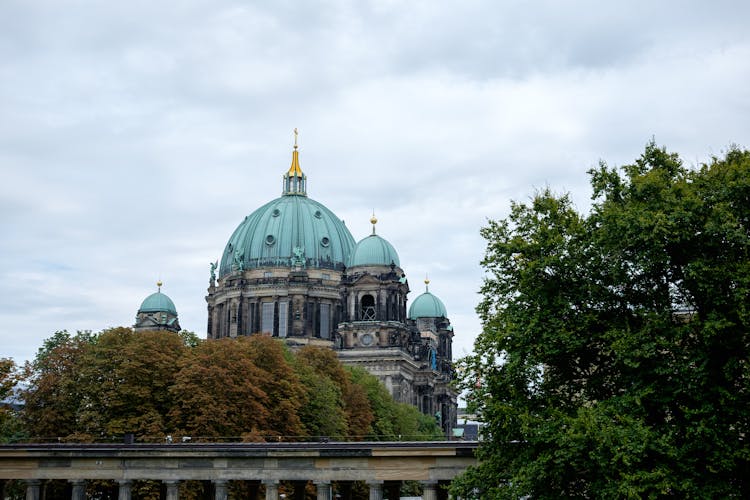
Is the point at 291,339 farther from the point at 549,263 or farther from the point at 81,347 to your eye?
the point at 549,263

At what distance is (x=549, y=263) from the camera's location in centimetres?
4238

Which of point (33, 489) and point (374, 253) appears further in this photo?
point (374, 253)

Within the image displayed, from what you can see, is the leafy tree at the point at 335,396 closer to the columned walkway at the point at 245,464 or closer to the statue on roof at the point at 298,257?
the columned walkway at the point at 245,464

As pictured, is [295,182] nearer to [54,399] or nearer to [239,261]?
[239,261]

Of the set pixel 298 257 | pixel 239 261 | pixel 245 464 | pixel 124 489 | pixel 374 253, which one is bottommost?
pixel 124 489

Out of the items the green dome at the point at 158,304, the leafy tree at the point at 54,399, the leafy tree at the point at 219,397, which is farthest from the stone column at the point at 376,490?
the green dome at the point at 158,304

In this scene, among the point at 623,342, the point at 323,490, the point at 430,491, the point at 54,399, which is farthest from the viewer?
the point at 54,399

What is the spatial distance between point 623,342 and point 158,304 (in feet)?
430

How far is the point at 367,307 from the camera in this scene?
14388 cm

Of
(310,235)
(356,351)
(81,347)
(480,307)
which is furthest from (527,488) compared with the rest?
(310,235)

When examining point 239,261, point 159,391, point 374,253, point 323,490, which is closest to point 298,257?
point 239,261

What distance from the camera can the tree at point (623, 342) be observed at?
3738 centimetres

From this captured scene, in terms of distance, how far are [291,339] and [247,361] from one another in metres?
68.3

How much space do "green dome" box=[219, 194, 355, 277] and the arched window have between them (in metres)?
14.0
